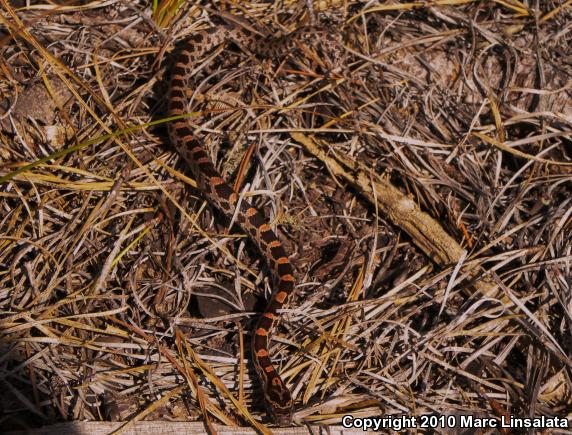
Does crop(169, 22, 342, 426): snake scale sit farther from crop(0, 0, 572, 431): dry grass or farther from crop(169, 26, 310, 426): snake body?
crop(0, 0, 572, 431): dry grass

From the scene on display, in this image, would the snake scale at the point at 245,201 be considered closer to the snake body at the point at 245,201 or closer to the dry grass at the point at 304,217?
the snake body at the point at 245,201

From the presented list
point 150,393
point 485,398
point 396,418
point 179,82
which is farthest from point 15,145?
point 485,398

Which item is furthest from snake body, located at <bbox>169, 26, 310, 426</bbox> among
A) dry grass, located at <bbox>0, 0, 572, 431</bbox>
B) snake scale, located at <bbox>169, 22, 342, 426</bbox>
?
dry grass, located at <bbox>0, 0, 572, 431</bbox>

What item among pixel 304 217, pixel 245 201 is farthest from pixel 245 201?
pixel 304 217

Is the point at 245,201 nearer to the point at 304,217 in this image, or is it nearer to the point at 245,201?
the point at 245,201

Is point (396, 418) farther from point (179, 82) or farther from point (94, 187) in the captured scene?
point (179, 82)

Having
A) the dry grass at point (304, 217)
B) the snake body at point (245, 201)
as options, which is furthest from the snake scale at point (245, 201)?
the dry grass at point (304, 217)
